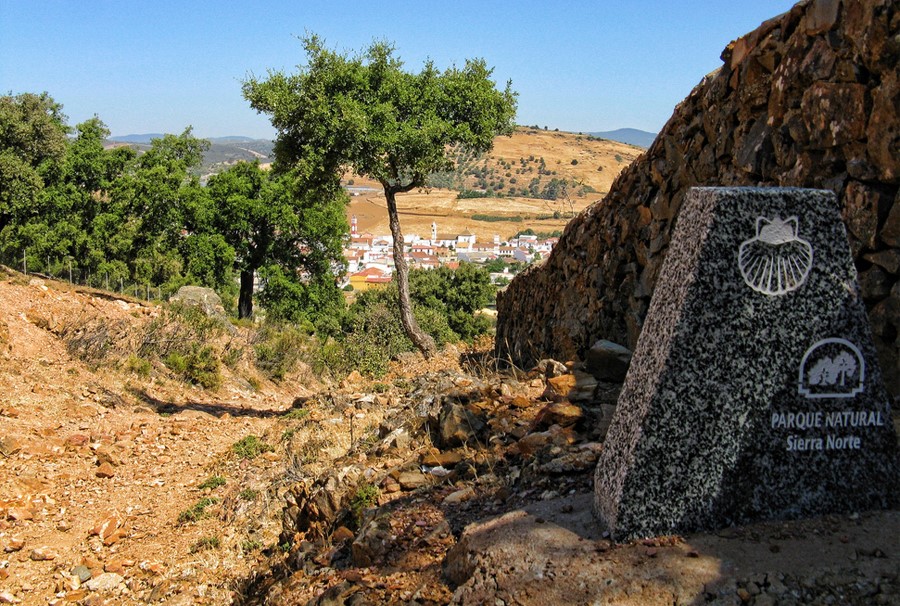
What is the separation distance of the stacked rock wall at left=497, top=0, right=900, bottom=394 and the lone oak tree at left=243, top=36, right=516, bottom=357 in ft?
18.1

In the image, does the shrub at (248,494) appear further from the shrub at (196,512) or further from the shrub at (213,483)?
the shrub at (213,483)

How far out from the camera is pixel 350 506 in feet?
19.8

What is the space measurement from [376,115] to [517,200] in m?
73.6

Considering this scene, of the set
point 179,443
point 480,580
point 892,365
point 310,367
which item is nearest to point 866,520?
point 892,365

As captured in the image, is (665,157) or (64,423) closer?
(665,157)

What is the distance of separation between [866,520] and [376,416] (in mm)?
6374

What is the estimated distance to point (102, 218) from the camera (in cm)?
3047

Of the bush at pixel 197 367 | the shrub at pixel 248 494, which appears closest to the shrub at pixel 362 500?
the shrub at pixel 248 494

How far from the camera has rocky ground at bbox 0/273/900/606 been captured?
3.48 meters

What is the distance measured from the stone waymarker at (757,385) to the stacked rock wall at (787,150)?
118 cm

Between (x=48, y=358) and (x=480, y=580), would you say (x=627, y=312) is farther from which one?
(x=48, y=358)

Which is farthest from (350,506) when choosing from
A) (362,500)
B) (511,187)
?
(511,187)

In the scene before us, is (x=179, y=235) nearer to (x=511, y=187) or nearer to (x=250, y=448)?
(x=250, y=448)

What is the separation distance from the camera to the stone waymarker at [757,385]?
3557 mm
